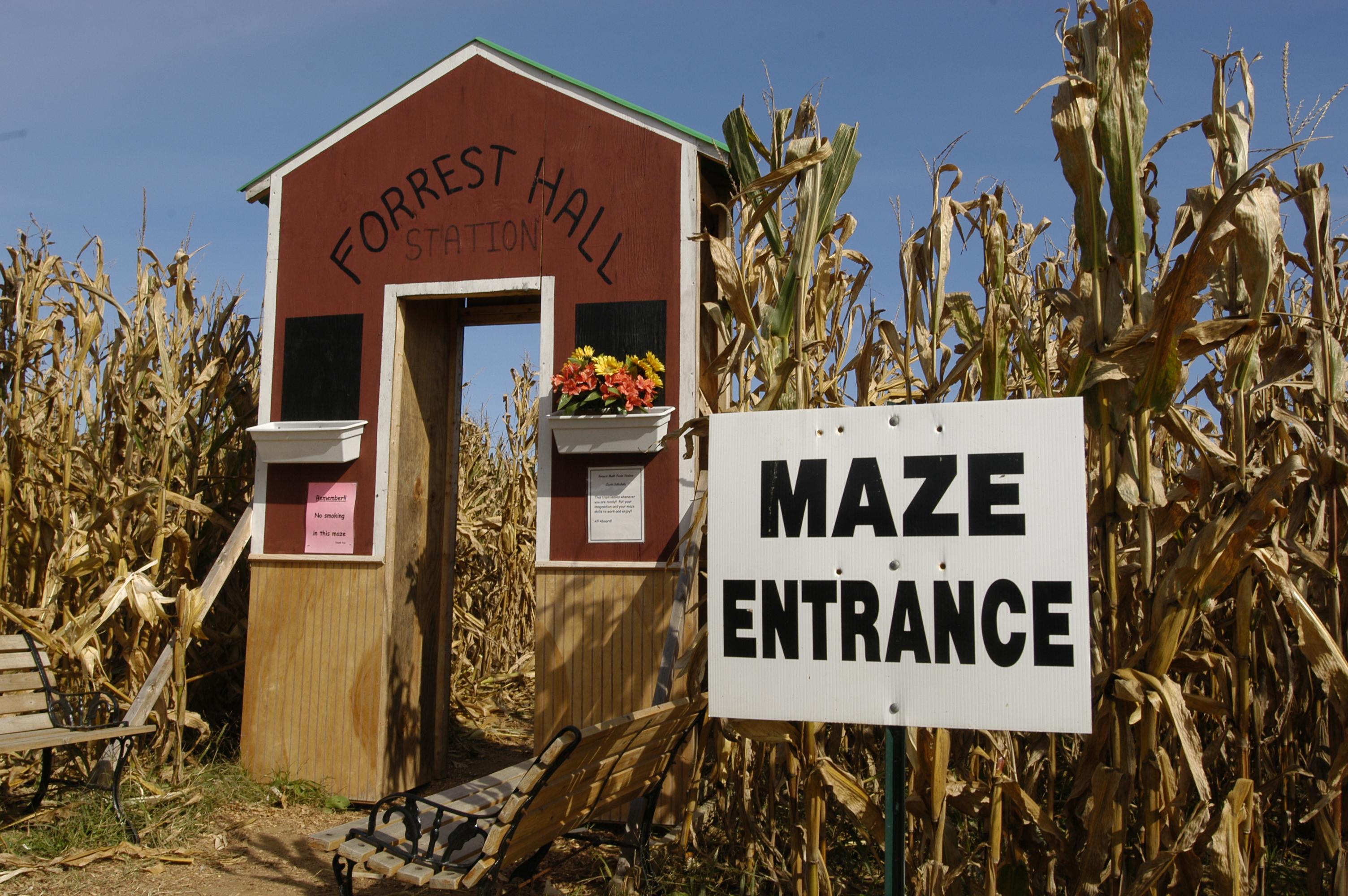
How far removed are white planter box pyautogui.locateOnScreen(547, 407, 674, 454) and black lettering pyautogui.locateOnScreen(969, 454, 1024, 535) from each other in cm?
312

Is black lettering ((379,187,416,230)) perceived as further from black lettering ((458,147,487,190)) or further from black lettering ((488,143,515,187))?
black lettering ((488,143,515,187))

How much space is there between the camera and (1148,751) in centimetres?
276

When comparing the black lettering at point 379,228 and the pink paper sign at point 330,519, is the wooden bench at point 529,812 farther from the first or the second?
the black lettering at point 379,228

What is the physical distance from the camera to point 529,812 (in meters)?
3.06

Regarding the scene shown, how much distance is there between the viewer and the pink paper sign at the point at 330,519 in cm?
569

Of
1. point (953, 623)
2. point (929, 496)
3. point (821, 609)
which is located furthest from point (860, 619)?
point (929, 496)

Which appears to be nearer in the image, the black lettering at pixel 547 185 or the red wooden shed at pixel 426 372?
the red wooden shed at pixel 426 372

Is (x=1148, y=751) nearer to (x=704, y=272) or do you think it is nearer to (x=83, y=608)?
(x=704, y=272)

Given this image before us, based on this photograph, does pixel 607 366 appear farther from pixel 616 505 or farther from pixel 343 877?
pixel 343 877

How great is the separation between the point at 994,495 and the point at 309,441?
15.1 ft

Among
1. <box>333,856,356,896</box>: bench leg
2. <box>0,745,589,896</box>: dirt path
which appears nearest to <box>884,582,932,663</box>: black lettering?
<box>333,856,356,896</box>: bench leg

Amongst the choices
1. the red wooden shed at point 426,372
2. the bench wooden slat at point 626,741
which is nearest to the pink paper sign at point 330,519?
the red wooden shed at point 426,372

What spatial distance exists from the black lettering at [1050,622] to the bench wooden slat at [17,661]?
200 inches

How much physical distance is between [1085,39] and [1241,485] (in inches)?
58.9
